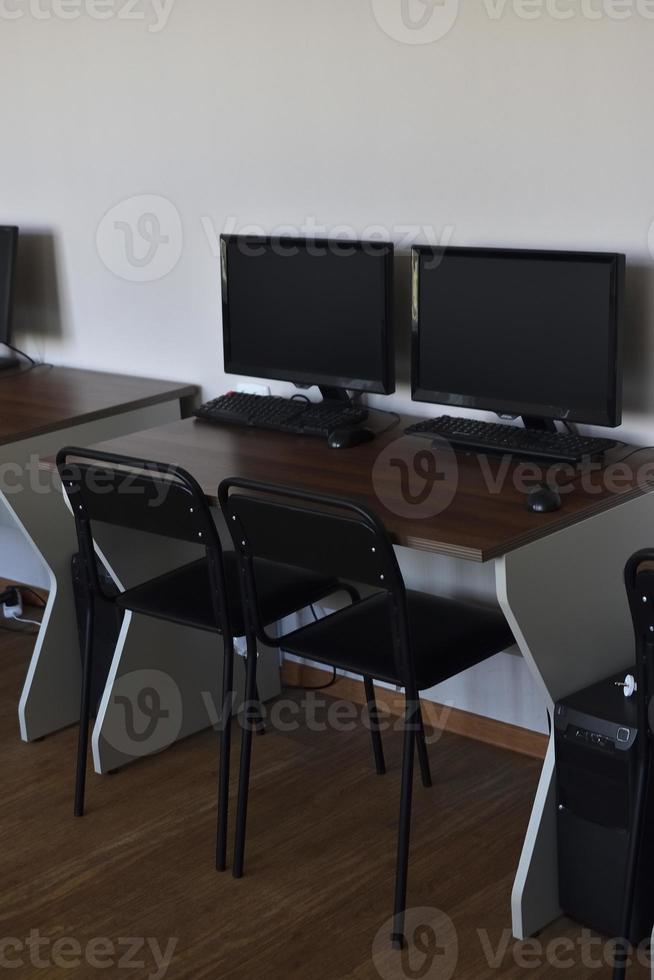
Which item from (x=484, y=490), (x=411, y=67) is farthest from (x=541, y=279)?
(x=411, y=67)

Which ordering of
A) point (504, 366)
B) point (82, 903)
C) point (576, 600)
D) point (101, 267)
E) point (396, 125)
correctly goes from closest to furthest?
point (576, 600) → point (82, 903) → point (504, 366) → point (396, 125) → point (101, 267)

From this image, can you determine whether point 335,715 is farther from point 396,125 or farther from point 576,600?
point 396,125

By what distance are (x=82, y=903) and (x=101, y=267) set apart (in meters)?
1.84

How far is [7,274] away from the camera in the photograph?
12.0ft

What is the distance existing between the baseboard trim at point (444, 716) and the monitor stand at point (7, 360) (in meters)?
1.24

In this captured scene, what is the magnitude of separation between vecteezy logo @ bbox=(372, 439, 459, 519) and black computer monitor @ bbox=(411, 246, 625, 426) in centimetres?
12

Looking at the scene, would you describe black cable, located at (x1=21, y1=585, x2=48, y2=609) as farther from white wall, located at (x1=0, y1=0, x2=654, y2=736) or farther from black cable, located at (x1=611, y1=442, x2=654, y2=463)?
black cable, located at (x1=611, y1=442, x2=654, y2=463)

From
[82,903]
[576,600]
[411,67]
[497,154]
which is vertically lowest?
[82,903]

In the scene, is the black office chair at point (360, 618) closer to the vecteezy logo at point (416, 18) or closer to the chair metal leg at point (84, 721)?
the chair metal leg at point (84, 721)

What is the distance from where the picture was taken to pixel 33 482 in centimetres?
311

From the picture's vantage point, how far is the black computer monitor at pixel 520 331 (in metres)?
2.54
